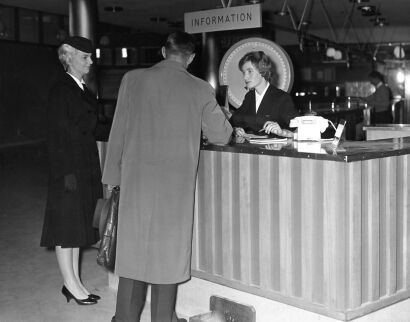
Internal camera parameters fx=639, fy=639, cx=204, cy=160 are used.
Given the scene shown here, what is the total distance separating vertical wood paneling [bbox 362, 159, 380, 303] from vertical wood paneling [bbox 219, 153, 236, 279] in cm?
70

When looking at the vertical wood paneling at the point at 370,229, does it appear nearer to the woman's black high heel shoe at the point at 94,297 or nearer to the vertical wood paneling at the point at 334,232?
the vertical wood paneling at the point at 334,232

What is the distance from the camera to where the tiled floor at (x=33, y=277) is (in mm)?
3744

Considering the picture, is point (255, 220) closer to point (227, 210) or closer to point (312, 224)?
point (227, 210)

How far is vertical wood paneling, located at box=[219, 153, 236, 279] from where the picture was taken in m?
A: 3.29

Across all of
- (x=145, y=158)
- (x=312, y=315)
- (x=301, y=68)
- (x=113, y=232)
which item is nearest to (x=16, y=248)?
(x=113, y=232)

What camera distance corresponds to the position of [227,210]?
331cm

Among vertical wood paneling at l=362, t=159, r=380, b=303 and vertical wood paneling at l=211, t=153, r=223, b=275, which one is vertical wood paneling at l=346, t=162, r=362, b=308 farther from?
vertical wood paneling at l=211, t=153, r=223, b=275

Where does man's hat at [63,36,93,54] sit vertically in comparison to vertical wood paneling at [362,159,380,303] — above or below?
above

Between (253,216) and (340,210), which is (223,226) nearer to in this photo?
(253,216)

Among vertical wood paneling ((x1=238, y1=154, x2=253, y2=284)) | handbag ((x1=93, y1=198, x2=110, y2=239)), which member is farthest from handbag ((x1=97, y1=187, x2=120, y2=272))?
vertical wood paneling ((x1=238, y1=154, x2=253, y2=284))

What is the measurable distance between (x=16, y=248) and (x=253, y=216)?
9.75ft

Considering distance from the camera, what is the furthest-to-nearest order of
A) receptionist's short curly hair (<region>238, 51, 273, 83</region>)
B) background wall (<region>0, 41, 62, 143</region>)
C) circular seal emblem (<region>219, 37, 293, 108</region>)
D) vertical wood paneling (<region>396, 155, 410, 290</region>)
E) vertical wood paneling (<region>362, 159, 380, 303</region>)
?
background wall (<region>0, 41, 62, 143</region>) → circular seal emblem (<region>219, 37, 293, 108</region>) → receptionist's short curly hair (<region>238, 51, 273, 83</region>) → vertical wood paneling (<region>396, 155, 410, 290</region>) → vertical wood paneling (<region>362, 159, 380, 303</region>)

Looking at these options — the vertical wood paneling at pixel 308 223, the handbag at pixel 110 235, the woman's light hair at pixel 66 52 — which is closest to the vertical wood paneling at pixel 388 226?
the vertical wood paneling at pixel 308 223

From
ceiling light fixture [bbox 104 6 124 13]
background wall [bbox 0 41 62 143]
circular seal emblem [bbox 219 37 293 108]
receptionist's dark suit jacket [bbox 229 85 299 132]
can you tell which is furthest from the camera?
background wall [bbox 0 41 62 143]
